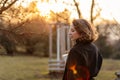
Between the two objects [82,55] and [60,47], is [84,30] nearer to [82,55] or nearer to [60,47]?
[82,55]

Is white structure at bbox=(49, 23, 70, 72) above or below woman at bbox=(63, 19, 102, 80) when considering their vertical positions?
below

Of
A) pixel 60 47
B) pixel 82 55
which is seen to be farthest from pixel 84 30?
pixel 60 47

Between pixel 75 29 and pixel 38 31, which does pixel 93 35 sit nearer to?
pixel 75 29

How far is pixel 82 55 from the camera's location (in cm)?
454

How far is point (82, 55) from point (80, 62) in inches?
3.2

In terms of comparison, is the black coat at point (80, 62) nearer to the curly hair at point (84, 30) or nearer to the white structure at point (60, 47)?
the curly hair at point (84, 30)

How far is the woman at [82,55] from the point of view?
4.53 metres

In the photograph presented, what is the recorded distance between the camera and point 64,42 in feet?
64.3

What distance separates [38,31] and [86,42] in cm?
602

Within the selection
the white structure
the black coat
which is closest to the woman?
the black coat

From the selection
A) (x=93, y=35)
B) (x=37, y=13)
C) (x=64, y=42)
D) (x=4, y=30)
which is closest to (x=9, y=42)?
(x=4, y=30)

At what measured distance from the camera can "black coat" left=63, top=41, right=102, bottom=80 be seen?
452cm

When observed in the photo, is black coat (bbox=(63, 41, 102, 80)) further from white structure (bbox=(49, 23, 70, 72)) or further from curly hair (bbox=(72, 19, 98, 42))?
white structure (bbox=(49, 23, 70, 72))

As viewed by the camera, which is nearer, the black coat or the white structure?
the black coat
